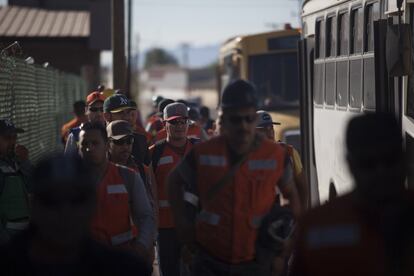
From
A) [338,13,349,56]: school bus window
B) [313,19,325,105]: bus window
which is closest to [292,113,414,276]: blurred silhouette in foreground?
[338,13,349,56]: school bus window

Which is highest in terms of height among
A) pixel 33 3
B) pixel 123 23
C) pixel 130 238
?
pixel 33 3

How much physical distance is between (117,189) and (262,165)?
2.71ft

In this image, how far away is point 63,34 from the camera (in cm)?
3281

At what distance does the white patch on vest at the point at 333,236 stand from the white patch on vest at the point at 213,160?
1834mm

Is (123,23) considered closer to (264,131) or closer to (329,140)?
(329,140)

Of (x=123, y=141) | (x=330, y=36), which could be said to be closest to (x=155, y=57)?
(x=330, y=36)

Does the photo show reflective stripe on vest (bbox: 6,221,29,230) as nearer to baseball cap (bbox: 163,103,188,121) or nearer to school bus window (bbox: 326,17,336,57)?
baseball cap (bbox: 163,103,188,121)

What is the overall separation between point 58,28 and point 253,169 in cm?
2834

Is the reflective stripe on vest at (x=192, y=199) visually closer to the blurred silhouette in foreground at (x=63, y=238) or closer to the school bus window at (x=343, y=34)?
the blurred silhouette in foreground at (x=63, y=238)

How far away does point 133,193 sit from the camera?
6.35m

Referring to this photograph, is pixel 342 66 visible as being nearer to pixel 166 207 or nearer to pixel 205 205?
pixel 166 207

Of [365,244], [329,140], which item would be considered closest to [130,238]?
[365,244]

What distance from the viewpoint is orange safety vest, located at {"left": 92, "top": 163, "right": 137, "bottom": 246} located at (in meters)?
6.22

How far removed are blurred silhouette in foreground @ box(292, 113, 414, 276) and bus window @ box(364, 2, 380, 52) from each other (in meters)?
5.91
